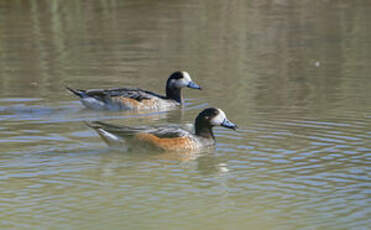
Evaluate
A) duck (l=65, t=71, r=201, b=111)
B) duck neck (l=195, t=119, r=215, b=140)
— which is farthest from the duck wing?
duck neck (l=195, t=119, r=215, b=140)

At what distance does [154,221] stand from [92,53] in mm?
12895

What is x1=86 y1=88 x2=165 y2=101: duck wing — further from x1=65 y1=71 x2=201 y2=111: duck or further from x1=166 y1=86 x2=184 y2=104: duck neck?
x1=166 y1=86 x2=184 y2=104: duck neck

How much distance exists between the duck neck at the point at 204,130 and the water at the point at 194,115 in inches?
9.7

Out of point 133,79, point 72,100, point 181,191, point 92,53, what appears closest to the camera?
point 181,191

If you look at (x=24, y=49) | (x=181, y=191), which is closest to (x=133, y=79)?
(x=24, y=49)

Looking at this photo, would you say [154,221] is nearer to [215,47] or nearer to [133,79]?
[133,79]

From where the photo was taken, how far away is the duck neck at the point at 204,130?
11.3 m

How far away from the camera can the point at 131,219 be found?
8078 millimetres

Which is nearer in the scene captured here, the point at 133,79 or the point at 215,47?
the point at 133,79

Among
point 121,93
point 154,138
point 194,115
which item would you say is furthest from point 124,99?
point 154,138

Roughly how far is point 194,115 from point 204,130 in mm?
2642

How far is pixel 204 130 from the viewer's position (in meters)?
11.4

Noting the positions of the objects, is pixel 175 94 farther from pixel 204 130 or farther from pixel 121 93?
pixel 204 130

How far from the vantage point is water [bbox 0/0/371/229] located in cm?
844
